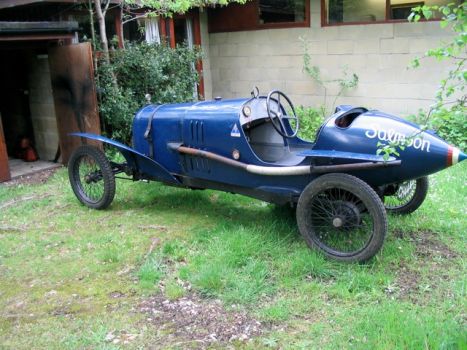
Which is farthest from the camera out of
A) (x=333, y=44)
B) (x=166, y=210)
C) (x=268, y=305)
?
(x=333, y=44)

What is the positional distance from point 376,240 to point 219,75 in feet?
27.6

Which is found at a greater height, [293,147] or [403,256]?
[293,147]

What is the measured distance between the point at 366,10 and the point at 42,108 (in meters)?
6.17

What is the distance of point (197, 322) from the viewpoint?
3.53 m

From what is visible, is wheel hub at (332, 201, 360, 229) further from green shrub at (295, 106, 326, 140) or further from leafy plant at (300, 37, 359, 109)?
leafy plant at (300, 37, 359, 109)

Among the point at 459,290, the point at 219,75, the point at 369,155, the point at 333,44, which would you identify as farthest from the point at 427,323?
the point at 219,75

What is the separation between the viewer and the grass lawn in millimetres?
3324

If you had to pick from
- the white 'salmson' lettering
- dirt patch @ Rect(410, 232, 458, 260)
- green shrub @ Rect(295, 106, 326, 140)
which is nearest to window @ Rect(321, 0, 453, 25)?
green shrub @ Rect(295, 106, 326, 140)

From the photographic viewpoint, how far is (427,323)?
3.25 metres

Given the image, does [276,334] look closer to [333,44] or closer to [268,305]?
[268,305]

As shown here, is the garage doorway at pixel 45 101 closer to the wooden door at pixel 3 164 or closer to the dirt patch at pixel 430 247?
the wooden door at pixel 3 164

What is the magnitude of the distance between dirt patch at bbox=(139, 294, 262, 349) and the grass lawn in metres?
0.01

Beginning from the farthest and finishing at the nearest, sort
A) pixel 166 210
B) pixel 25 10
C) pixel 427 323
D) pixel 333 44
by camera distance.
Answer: pixel 333 44
pixel 25 10
pixel 166 210
pixel 427 323

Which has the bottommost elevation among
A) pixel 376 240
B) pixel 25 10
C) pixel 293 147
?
pixel 376 240
